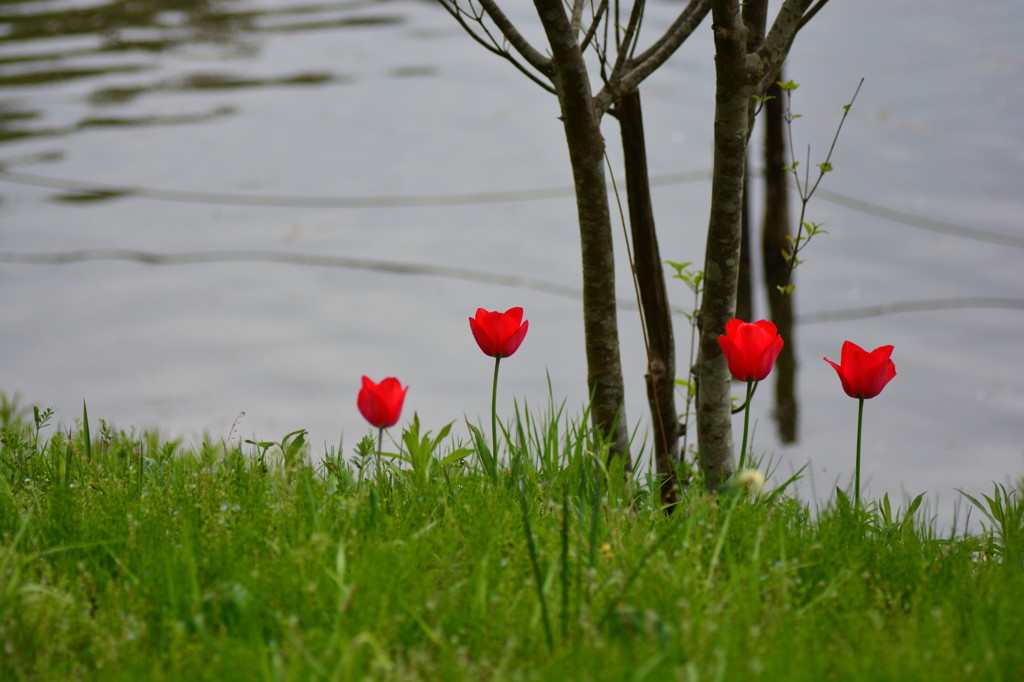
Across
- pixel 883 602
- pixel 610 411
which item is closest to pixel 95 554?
pixel 610 411

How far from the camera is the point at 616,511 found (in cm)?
181

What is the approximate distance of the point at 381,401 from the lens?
165 cm

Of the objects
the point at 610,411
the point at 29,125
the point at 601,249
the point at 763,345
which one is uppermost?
the point at 29,125

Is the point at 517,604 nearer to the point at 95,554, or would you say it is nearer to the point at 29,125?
the point at 95,554

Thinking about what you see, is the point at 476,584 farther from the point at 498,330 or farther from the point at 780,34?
the point at 780,34

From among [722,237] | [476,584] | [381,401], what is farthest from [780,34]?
[476,584]

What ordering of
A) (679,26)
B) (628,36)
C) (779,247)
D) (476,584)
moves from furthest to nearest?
(779,247), (679,26), (628,36), (476,584)

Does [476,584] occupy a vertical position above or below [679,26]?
below

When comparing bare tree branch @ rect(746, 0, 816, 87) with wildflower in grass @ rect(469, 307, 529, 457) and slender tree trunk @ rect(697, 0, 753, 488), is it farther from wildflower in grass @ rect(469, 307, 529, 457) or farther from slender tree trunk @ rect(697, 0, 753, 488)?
wildflower in grass @ rect(469, 307, 529, 457)

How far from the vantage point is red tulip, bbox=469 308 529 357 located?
1906 mm

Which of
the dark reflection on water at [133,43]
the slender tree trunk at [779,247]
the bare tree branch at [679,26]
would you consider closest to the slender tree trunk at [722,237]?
the bare tree branch at [679,26]

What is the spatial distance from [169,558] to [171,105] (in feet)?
22.2

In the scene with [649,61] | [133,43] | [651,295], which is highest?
[133,43]

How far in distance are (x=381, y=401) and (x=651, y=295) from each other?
1061 millimetres
